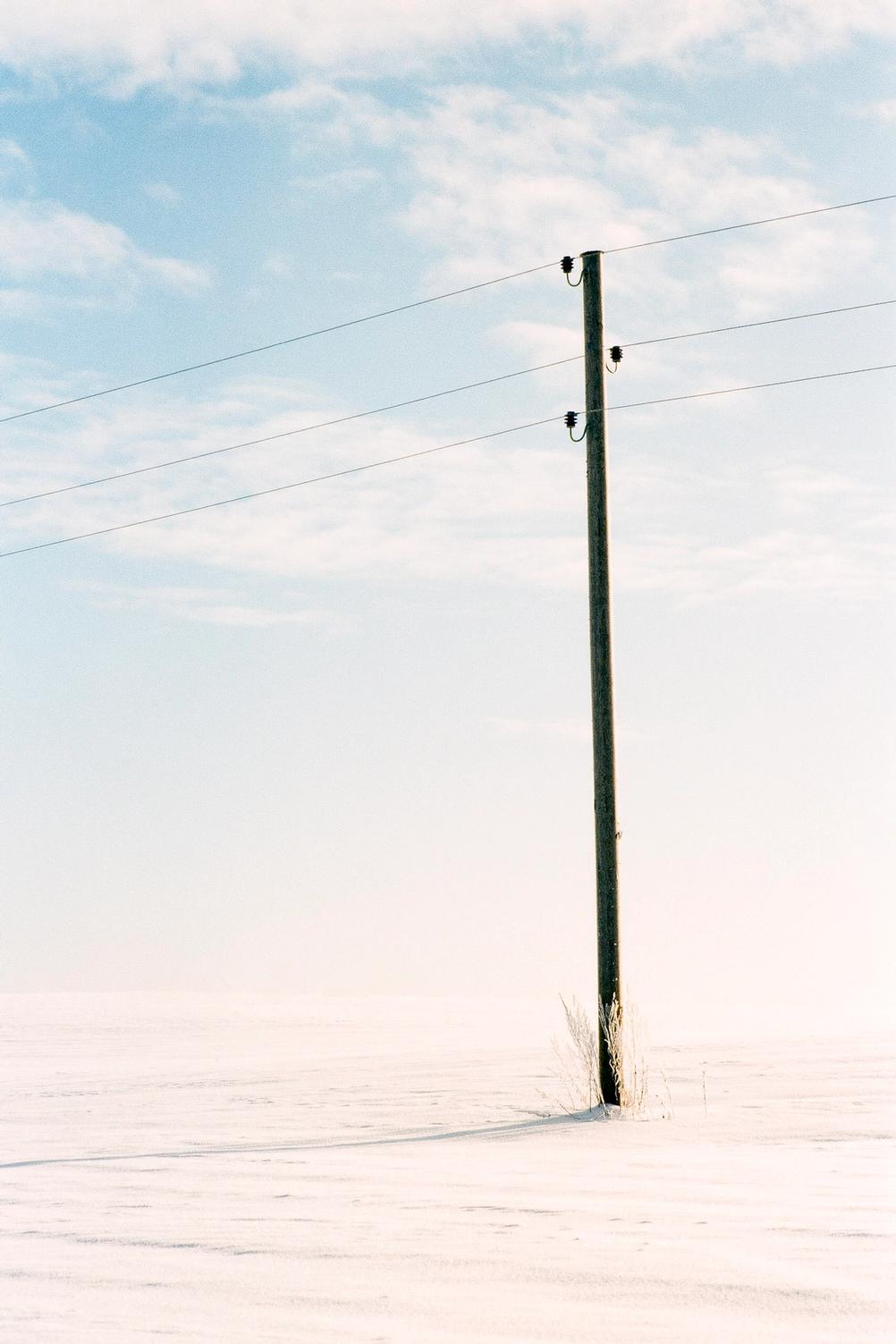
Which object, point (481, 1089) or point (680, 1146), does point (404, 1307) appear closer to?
point (680, 1146)

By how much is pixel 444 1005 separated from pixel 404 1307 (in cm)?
2642

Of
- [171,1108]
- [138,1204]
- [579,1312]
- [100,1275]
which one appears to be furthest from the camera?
[171,1108]

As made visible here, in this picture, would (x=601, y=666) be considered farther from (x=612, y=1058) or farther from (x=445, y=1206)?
(x=445, y=1206)

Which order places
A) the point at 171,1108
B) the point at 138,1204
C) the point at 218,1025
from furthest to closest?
the point at 218,1025, the point at 171,1108, the point at 138,1204

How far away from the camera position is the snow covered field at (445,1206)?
185 inches

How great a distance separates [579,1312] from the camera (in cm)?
467

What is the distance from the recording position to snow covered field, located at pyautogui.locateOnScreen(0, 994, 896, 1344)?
185 inches

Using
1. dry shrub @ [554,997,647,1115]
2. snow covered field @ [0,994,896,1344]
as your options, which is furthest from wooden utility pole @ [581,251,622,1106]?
snow covered field @ [0,994,896,1344]

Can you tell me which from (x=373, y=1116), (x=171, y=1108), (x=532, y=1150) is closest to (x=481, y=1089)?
(x=373, y=1116)

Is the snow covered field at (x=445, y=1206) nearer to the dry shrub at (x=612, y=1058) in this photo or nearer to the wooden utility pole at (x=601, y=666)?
the dry shrub at (x=612, y=1058)

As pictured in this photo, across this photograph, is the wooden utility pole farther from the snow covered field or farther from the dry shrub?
the snow covered field

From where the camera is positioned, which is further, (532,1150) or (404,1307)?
(532,1150)

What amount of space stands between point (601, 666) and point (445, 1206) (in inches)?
240

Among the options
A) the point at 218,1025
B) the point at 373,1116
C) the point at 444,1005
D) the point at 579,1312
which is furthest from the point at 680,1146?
the point at 444,1005
